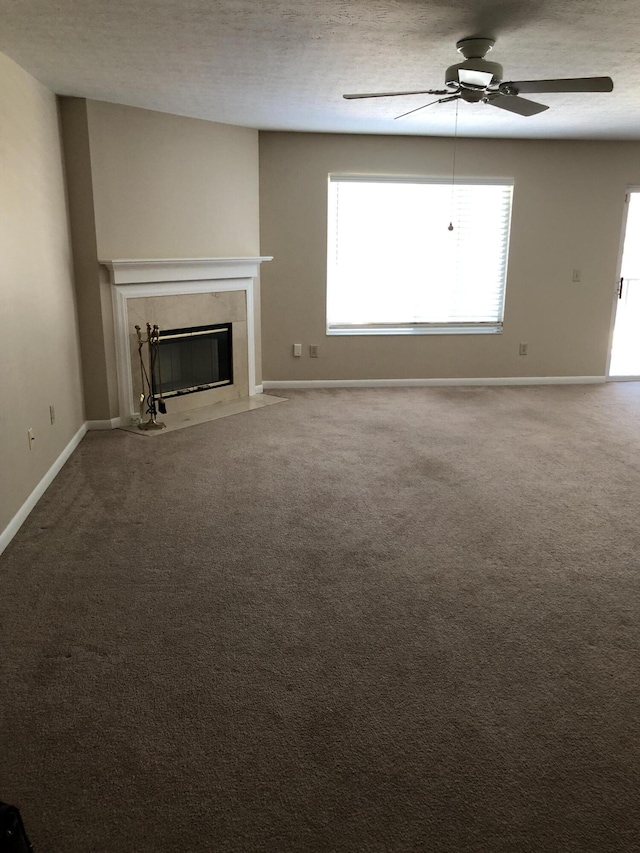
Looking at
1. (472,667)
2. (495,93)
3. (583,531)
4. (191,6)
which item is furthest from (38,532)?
(495,93)

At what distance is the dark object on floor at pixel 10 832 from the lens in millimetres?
1325

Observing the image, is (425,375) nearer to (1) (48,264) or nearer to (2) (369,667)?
(1) (48,264)

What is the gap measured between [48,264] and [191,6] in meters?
1.96

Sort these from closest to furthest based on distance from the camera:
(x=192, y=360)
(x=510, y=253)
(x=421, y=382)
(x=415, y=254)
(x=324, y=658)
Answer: (x=324, y=658)
(x=192, y=360)
(x=415, y=254)
(x=510, y=253)
(x=421, y=382)

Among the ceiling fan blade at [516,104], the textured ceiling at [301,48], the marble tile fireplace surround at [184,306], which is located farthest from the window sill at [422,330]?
the ceiling fan blade at [516,104]

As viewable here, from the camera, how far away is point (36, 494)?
383cm

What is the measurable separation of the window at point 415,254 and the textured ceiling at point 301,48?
1.42 meters

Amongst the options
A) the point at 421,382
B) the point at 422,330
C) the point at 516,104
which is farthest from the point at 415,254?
the point at 516,104

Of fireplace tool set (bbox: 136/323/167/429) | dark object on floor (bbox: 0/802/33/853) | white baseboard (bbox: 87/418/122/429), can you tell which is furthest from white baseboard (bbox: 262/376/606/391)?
dark object on floor (bbox: 0/802/33/853)

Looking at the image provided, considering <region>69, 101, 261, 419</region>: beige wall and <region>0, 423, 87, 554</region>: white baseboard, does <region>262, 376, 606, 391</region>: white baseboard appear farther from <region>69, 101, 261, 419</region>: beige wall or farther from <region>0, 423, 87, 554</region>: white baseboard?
<region>0, 423, 87, 554</region>: white baseboard

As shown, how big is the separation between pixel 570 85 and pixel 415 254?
3.48 meters

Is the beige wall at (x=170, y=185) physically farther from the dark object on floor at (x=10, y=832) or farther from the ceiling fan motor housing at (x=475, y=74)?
the dark object on floor at (x=10, y=832)

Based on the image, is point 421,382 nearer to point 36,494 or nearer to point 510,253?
point 510,253

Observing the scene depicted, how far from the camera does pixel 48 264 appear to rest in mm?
4242
